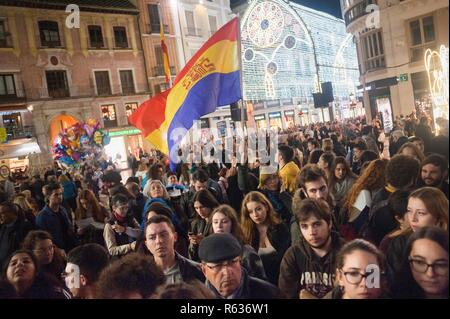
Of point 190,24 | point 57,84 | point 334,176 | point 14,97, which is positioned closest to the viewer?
point 334,176

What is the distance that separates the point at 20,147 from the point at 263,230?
69.1 feet

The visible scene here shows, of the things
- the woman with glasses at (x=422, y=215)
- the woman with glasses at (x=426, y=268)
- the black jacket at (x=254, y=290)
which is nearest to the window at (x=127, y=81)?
the black jacket at (x=254, y=290)

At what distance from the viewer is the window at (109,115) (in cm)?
2697

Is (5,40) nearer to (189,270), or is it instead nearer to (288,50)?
(288,50)

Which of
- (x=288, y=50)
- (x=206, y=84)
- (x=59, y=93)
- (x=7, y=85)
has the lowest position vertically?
(x=206, y=84)

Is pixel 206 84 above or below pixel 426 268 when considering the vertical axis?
above

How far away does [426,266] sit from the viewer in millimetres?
1489

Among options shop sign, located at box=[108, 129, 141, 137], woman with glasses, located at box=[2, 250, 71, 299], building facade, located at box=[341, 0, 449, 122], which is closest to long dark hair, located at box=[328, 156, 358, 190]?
woman with glasses, located at box=[2, 250, 71, 299]

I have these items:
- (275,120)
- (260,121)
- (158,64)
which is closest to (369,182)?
(158,64)

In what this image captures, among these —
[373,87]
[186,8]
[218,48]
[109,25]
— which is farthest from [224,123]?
[218,48]

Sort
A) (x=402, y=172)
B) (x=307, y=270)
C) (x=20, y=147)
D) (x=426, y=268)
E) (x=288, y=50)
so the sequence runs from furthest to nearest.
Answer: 1. (x=288, y=50)
2. (x=20, y=147)
3. (x=402, y=172)
4. (x=307, y=270)
5. (x=426, y=268)
